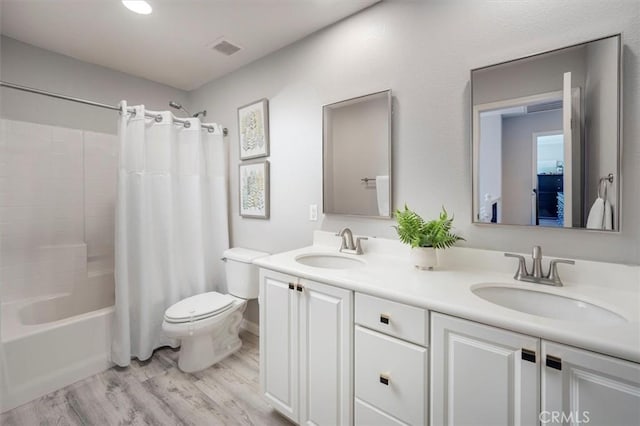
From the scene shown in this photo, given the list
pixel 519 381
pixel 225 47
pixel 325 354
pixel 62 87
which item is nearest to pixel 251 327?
pixel 325 354

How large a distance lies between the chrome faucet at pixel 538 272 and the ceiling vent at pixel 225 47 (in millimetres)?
2367

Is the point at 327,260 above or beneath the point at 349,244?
beneath

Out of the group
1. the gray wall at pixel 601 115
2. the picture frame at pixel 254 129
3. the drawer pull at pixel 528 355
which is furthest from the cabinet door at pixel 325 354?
the picture frame at pixel 254 129

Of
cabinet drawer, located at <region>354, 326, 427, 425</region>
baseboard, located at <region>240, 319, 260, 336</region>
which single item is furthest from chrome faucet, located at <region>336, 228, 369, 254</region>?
baseboard, located at <region>240, 319, 260, 336</region>

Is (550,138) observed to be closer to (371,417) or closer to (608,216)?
(608,216)

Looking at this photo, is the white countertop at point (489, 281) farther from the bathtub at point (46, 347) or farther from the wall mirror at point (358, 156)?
the bathtub at point (46, 347)

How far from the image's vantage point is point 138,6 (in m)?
1.69

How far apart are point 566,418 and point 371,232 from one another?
1.14 meters

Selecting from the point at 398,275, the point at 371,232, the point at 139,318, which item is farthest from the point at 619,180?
the point at 139,318

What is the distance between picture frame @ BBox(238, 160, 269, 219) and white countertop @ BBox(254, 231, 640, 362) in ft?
2.76

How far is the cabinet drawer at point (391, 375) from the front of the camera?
0.99 m

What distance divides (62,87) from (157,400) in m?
2.58

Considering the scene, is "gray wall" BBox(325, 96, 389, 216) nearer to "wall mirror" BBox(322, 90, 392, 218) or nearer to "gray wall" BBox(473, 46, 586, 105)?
"wall mirror" BBox(322, 90, 392, 218)

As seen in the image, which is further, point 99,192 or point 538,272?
point 99,192
